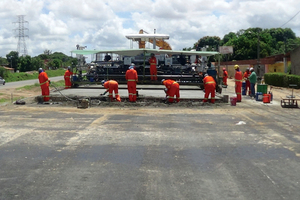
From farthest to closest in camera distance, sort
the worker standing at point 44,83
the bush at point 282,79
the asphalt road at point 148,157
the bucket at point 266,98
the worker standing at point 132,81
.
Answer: the bush at point 282,79
the bucket at point 266,98
the worker standing at point 44,83
the worker standing at point 132,81
the asphalt road at point 148,157

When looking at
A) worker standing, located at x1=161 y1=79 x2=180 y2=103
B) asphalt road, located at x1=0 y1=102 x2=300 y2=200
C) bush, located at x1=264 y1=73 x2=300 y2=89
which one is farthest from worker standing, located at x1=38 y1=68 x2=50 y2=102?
bush, located at x1=264 y1=73 x2=300 y2=89

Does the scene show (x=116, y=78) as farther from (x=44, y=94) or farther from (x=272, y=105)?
(x=272, y=105)

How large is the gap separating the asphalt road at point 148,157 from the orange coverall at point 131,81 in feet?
13.1

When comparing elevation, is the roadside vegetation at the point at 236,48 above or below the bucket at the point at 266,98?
above

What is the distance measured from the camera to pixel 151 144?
8.52m

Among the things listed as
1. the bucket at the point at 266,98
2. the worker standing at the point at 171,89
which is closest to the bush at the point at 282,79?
the bucket at the point at 266,98

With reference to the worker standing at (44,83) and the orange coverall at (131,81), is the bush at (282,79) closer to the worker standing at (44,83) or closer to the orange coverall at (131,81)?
the orange coverall at (131,81)

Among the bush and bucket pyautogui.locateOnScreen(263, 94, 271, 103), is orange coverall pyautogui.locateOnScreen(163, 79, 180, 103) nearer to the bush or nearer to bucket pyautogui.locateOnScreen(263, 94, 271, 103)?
bucket pyautogui.locateOnScreen(263, 94, 271, 103)

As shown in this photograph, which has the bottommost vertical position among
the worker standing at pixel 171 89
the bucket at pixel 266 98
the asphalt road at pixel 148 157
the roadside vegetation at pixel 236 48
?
the asphalt road at pixel 148 157

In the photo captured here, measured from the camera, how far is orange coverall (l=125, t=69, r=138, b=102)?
16.2m

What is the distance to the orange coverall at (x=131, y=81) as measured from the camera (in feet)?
53.3

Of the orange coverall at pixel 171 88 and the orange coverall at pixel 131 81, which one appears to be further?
the orange coverall at pixel 131 81

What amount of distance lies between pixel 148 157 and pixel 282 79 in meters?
26.6

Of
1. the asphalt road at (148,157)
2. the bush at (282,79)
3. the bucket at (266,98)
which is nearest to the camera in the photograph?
the asphalt road at (148,157)
